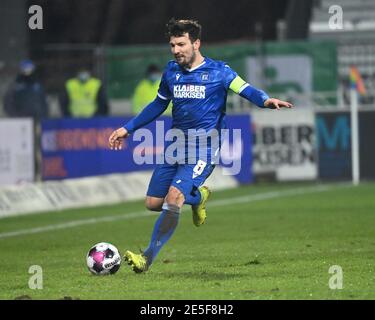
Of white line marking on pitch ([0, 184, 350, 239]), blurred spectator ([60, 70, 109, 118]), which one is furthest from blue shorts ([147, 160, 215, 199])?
blurred spectator ([60, 70, 109, 118])

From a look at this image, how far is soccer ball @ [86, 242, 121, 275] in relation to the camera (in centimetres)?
Result: 1130

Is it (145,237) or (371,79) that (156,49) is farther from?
(145,237)

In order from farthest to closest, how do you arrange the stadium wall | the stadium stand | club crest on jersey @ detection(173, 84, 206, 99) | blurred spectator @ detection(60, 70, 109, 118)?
the stadium stand
blurred spectator @ detection(60, 70, 109, 118)
the stadium wall
club crest on jersey @ detection(173, 84, 206, 99)

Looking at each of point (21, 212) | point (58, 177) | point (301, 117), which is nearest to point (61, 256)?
point (21, 212)

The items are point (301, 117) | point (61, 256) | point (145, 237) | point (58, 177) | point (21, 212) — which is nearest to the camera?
point (61, 256)

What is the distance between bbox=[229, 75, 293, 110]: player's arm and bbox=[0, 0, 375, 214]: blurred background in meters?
8.71

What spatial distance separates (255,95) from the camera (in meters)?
11.4

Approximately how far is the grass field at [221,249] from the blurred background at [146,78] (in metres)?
2.13

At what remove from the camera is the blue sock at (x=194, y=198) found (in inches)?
450

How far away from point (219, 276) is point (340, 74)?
19946 millimetres

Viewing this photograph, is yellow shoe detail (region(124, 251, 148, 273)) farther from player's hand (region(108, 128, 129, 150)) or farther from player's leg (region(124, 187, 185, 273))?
player's hand (region(108, 128, 129, 150))

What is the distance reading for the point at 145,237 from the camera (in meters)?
15.5

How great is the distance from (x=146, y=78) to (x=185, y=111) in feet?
49.2

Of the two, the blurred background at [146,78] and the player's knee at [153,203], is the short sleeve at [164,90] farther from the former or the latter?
the blurred background at [146,78]
